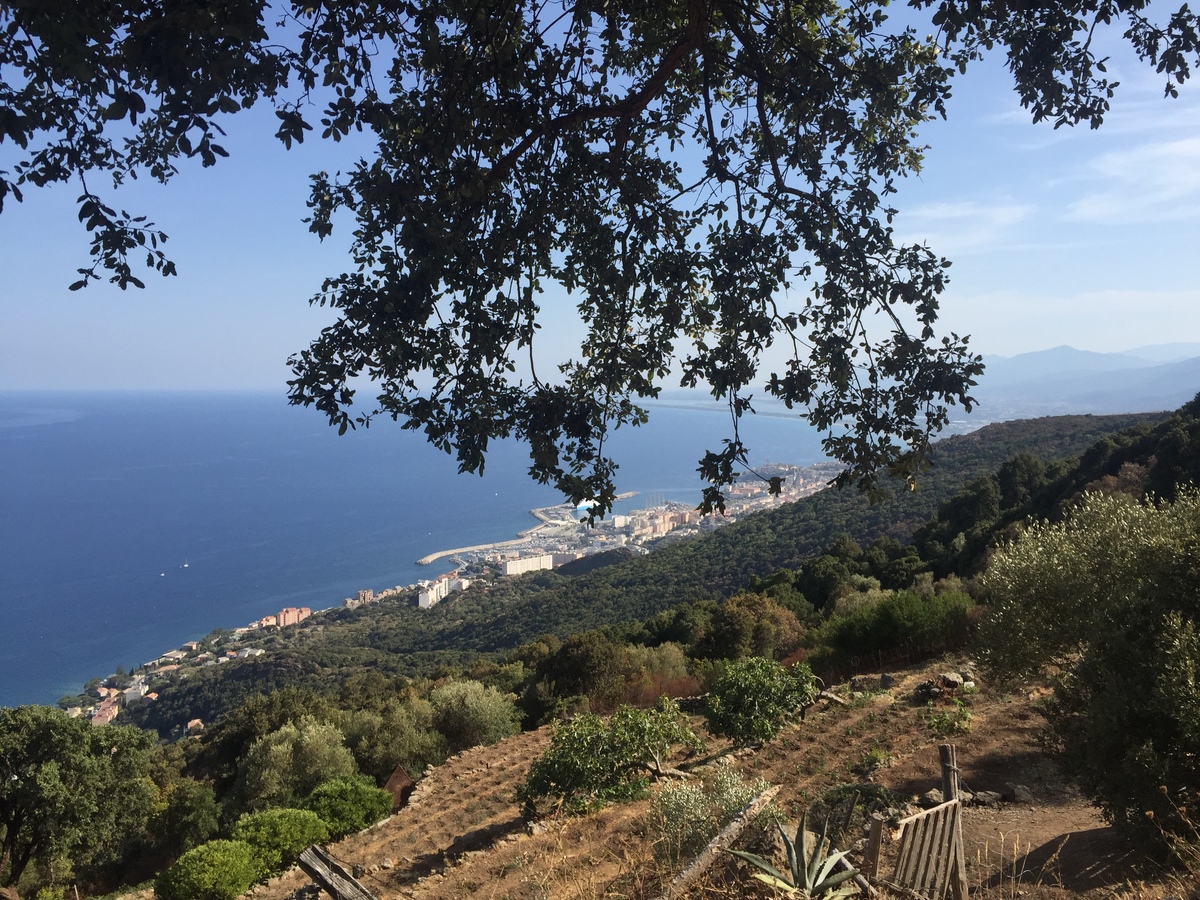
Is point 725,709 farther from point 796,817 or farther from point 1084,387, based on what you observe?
point 1084,387

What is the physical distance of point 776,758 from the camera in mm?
8750

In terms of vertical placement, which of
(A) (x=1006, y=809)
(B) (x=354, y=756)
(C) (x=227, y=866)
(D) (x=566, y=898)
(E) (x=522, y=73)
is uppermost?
(E) (x=522, y=73)

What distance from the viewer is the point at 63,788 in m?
12.4

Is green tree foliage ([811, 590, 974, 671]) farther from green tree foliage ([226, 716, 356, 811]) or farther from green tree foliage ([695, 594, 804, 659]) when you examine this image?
green tree foliage ([226, 716, 356, 811])

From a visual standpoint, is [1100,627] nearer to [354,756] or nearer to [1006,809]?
[1006,809]

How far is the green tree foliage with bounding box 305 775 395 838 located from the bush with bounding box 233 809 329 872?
0.47 metres

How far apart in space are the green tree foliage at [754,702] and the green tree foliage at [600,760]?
98cm

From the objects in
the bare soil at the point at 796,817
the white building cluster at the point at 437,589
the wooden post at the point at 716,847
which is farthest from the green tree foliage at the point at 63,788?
the white building cluster at the point at 437,589

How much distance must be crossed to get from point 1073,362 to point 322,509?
191 m

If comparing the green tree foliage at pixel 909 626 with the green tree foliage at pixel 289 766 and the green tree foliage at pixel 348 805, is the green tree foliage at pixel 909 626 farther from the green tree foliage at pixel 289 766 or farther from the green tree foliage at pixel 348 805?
the green tree foliage at pixel 289 766

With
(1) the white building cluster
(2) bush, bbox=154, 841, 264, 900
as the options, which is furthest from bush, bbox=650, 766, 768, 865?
(1) the white building cluster

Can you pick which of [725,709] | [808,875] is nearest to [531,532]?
[725,709]

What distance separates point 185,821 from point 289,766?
214cm

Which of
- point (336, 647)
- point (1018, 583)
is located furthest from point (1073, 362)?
point (1018, 583)
